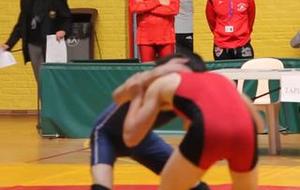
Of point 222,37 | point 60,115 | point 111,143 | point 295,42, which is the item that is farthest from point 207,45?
point 111,143

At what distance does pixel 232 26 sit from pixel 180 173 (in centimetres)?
559

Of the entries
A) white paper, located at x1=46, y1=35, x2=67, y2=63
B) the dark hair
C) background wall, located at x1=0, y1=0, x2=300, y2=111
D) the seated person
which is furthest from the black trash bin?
the dark hair

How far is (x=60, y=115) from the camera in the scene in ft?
31.3

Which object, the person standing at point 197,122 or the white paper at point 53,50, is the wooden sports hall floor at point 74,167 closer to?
the white paper at point 53,50

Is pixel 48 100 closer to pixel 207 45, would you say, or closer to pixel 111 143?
pixel 207 45

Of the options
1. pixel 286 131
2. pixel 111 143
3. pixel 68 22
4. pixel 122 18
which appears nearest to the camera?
pixel 111 143

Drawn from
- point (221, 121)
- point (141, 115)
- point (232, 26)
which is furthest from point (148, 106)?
point (232, 26)

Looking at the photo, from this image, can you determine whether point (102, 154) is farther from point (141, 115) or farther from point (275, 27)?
point (275, 27)

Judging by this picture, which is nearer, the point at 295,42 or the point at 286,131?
the point at 286,131

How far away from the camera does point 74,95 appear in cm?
955

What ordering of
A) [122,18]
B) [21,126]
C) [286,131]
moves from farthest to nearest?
[122,18], [21,126], [286,131]

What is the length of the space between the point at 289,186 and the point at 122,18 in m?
6.35

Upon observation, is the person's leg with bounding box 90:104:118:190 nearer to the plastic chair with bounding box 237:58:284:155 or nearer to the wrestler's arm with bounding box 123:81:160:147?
the wrestler's arm with bounding box 123:81:160:147

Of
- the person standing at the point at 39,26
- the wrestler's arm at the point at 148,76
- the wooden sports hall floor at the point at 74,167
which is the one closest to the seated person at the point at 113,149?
the wrestler's arm at the point at 148,76
